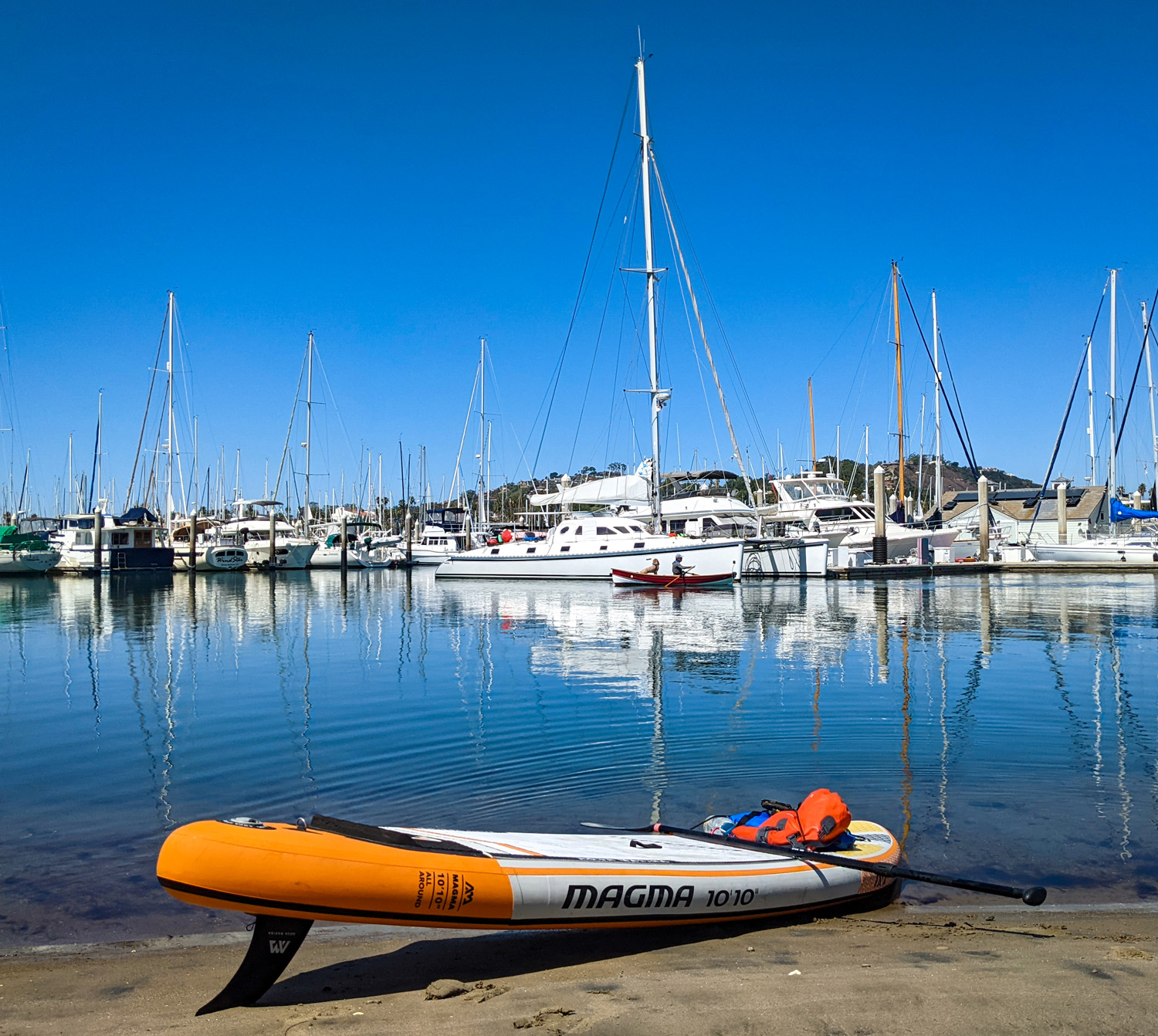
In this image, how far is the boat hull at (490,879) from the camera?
488 cm

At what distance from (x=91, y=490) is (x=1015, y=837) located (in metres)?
83.5

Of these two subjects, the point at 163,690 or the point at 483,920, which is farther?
the point at 163,690

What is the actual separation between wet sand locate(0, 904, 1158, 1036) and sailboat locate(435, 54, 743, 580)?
3235cm

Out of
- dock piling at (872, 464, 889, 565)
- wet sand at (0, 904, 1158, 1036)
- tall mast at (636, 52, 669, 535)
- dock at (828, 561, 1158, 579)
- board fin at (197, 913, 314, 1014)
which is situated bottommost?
dock at (828, 561, 1158, 579)

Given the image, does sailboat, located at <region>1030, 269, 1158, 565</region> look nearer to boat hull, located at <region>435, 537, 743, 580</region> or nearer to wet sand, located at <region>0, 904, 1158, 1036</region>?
boat hull, located at <region>435, 537, 743, 580</region>

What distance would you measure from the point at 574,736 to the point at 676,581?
89.0 ft

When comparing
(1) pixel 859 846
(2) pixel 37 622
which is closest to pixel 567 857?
(1) pixel 859 846

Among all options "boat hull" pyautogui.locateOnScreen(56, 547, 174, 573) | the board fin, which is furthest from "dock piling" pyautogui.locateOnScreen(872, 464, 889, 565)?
"boat hull" pyautogui.locateOnScreen(56, 547, 174, 573)

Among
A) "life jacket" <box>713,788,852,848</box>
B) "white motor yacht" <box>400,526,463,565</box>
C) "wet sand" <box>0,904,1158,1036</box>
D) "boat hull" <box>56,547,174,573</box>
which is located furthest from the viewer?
"white motor yacht" <box>400,526,463,565</box>

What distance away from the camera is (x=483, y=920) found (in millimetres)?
5352

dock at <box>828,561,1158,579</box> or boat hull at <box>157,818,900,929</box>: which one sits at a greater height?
boat hull at <box>157,818,900,929</box>

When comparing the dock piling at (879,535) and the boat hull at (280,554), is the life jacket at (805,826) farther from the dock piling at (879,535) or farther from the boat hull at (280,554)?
the boat hull at (280,554)

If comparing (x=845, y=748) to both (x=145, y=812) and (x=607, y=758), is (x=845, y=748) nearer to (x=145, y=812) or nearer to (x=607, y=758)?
(x=607, y=758)

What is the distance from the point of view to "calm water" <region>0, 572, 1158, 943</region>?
7934 millimetres
